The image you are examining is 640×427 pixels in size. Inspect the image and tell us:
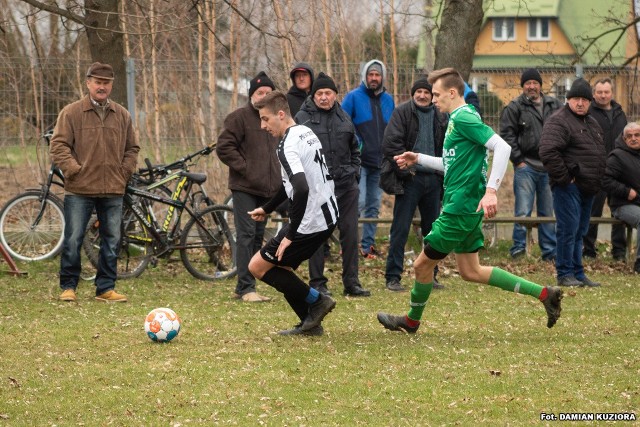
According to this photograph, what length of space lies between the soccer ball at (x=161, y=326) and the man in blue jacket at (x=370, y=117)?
5.47 m

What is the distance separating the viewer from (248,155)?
445 inches

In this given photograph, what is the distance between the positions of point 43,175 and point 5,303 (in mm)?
4659

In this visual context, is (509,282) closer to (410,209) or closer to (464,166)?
(464,166)

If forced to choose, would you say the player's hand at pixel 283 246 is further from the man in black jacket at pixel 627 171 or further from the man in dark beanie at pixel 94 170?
the man in black jacket at pixel 627 171

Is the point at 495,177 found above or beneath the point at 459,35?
beneath

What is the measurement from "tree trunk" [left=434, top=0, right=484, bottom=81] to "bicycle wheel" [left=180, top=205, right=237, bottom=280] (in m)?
4.03

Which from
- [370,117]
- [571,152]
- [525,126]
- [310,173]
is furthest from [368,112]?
[310,173]

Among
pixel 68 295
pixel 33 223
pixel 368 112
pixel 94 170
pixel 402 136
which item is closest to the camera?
pixel 94 170

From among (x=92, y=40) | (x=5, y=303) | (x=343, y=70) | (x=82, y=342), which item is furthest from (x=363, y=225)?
(x=82, y=342)

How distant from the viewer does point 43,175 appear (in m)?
15.3

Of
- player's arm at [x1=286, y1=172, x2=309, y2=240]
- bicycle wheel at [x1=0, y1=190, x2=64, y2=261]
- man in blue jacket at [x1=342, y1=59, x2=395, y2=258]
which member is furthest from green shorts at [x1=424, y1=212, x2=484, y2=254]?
bicycle wheel at [x1=0, y1=190, x2=64, y2=261]

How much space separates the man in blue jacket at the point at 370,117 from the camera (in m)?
13.4

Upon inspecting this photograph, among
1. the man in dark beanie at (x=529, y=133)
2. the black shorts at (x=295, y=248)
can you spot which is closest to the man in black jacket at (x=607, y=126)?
the man in dark beanie at (x=529, y=133)

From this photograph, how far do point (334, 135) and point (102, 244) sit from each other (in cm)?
259
